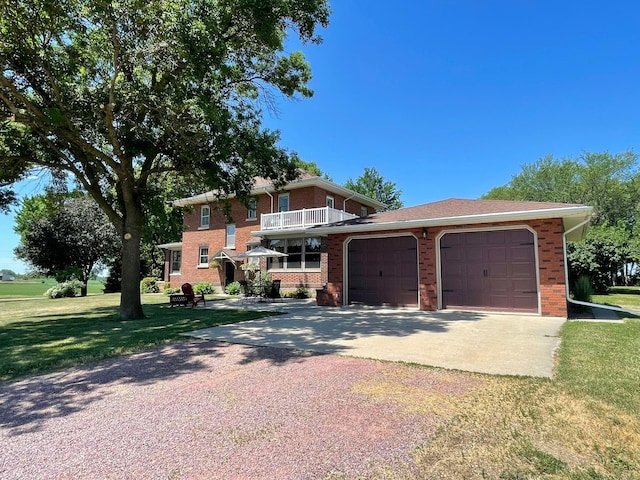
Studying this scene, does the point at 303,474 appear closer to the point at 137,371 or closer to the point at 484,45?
the point at 137,371

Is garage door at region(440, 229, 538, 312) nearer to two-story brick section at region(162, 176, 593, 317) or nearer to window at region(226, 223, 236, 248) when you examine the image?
two-story brick section at region(162, 176, 593, 317)

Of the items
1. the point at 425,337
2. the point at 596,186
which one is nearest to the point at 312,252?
the point at 425,337

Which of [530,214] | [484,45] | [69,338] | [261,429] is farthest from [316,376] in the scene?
[484,45]

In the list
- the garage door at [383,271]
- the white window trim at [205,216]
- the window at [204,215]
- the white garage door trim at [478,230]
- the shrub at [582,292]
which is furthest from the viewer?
the window at [204,215]

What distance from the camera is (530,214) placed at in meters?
Answer: 9.80

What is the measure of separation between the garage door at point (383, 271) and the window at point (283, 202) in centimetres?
893

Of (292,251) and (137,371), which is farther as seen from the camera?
(292,251)

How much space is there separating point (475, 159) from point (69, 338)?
3343 centimetres

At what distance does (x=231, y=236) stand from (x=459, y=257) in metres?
16.1

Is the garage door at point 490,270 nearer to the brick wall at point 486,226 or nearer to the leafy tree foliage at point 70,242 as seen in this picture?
the brick wall at point 486,226

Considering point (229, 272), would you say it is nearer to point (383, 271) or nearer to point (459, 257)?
point (383, 271)

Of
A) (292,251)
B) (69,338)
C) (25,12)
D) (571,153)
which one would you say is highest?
(571,153)

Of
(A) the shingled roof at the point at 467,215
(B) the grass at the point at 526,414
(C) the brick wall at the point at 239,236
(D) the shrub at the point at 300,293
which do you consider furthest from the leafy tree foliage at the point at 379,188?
(B) the grass at the point at 526,414

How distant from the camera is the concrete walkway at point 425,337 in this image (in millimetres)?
5297
